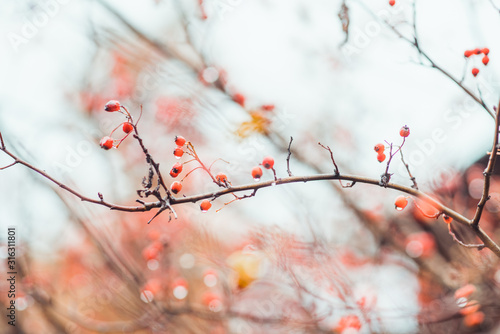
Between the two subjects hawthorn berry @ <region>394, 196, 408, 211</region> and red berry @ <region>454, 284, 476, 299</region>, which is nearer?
hawthorn berry @ <region>394, 196, 408, 211</region>

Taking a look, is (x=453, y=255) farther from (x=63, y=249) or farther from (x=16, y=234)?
(x=63, y=249)

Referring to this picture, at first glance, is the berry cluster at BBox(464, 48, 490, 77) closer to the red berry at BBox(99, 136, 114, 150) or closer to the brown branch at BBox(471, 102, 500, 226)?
the brown branch at BBox(471, 102, 500, 226)

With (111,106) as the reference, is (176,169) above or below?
below

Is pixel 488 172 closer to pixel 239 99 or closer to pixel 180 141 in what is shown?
pixel 180 141

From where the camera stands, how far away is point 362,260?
5727 mm

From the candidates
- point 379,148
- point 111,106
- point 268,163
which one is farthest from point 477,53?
point 111,106

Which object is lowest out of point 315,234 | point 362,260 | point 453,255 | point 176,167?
point 176,167

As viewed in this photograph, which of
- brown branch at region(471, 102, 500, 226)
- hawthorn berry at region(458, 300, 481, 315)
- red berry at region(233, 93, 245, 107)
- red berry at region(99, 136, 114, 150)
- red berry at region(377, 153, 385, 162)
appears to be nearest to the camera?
brown branch at region(471, 102, 500, 226)

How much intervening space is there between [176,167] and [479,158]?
234 inches

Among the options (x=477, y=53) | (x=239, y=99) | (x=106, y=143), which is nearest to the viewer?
(x=106, y=143)

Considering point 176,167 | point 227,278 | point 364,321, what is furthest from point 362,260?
point 176,167

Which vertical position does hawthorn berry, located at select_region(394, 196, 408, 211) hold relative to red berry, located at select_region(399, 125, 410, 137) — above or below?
below

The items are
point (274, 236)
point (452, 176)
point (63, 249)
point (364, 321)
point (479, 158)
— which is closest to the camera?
point (364, 321)

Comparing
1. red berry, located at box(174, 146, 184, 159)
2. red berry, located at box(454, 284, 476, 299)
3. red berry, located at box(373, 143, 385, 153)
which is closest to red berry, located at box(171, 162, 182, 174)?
red berry, located at box(174, 146, 184, 159)
